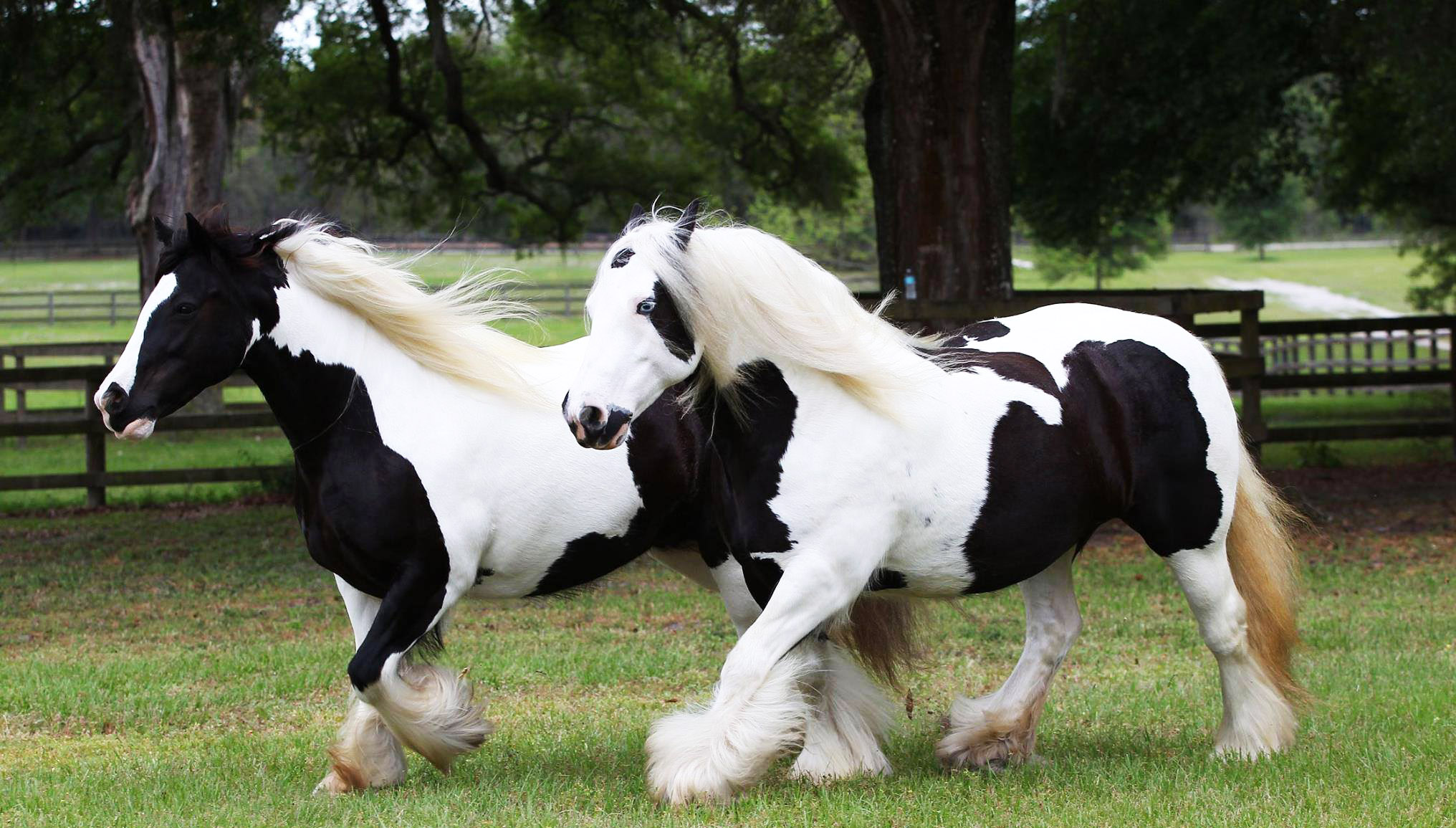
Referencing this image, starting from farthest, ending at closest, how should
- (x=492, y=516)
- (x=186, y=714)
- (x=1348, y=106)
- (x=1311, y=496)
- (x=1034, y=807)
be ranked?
(x=1348, y=106), (x=1311, y=496), (x=186, y=714), (x=492, y=516), (x=1034, y=807)

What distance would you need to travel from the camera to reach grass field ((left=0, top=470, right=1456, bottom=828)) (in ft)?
14.7

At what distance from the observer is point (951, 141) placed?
11117 mm

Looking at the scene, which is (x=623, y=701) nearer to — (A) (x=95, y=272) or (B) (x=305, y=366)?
(B) (x=305, y=366)

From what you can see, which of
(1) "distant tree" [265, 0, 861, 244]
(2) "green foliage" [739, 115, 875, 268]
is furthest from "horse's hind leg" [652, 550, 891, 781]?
(2) "green foliage" [739, 115, 875, 268]

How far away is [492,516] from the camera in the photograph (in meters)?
4.76

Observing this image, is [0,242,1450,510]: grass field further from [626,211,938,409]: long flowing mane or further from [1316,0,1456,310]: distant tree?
[1316,0,1456,310]: distant tree

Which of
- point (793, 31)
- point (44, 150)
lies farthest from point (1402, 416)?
point (44, 150)

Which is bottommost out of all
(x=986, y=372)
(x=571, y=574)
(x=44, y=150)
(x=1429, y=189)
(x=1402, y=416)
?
(x=1402, y=416)

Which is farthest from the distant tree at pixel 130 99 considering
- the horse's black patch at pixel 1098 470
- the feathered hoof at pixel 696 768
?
the horse's black patch at pixel 1098 470

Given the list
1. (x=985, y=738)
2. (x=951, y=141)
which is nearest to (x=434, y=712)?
(x=985, y=738)

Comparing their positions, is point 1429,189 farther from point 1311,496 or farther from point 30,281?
point 30,281

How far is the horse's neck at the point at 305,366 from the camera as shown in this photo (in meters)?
4.78

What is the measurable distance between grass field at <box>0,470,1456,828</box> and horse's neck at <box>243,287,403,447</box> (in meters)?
1.30

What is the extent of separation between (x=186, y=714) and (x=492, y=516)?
2444 millimetres
